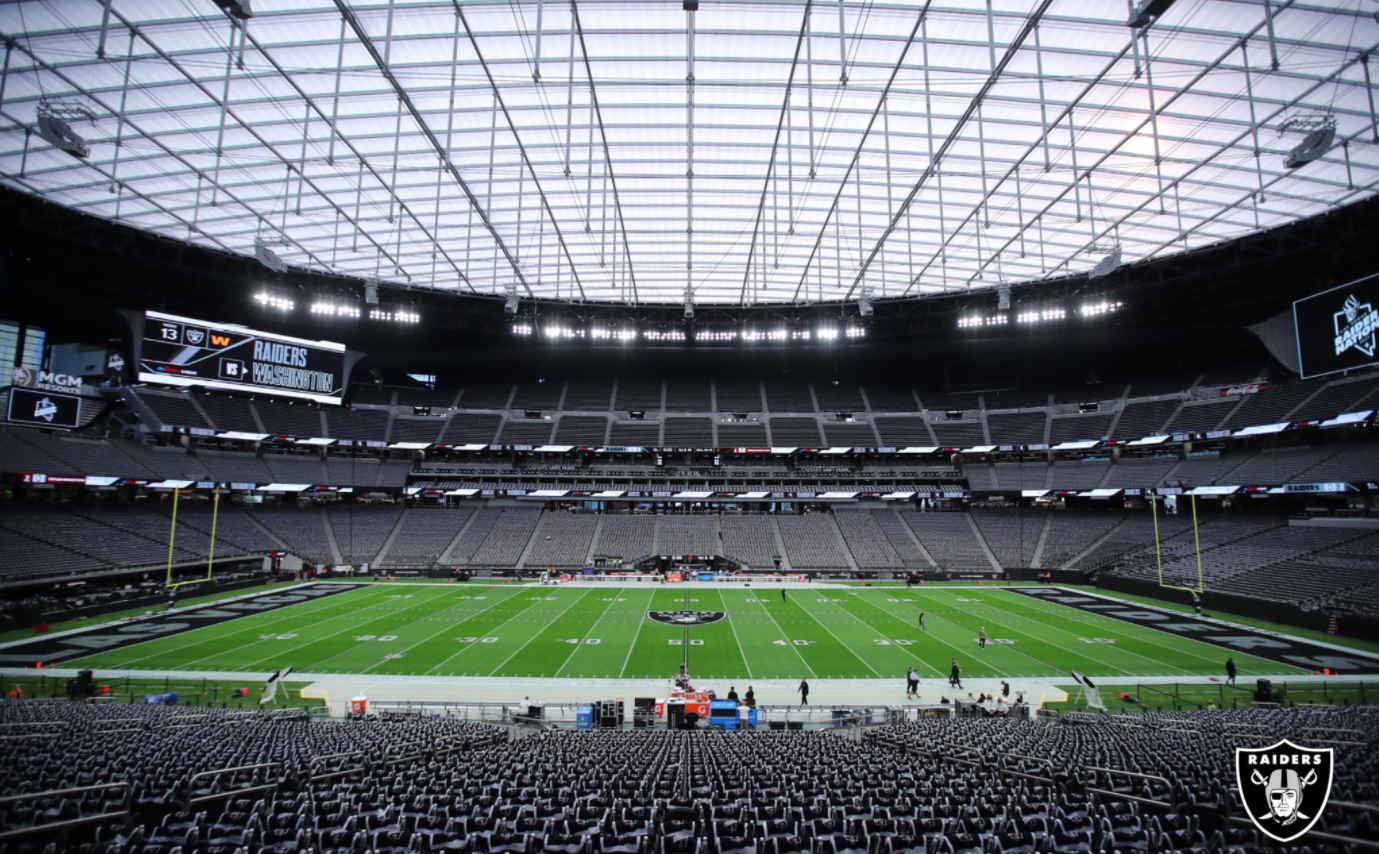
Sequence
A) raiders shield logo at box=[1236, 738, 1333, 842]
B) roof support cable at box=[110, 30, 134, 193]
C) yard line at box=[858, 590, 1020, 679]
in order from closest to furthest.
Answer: raiders shield logo at box=[1236, 738, 1333, 842] < roof support cable at box=[110, 30, 134, 193] < yard line at box=[858, 590, 1020, 679]

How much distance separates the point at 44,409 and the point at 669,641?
47.9m

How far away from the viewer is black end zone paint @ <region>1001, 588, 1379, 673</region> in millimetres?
22859

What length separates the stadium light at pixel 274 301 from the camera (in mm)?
43969

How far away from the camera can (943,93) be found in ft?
74.3

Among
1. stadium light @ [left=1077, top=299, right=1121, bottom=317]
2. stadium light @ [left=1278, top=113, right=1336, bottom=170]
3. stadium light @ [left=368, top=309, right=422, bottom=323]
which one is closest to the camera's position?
stadium light @ [left=1278, top=113, right=1336, bottom=170]

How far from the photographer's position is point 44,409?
135ft

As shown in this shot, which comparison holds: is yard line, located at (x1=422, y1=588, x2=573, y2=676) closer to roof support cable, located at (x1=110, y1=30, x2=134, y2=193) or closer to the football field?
the football field

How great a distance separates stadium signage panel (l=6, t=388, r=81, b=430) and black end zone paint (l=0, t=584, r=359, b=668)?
21086mm

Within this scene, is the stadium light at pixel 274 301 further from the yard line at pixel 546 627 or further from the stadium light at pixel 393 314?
the yard line at pixel 546 627

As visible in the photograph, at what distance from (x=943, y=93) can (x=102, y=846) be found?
28425 mm

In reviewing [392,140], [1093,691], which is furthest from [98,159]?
[1093,691]

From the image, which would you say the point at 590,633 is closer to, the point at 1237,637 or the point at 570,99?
the point at 570,99

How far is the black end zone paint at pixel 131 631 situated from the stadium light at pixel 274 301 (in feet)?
71.7

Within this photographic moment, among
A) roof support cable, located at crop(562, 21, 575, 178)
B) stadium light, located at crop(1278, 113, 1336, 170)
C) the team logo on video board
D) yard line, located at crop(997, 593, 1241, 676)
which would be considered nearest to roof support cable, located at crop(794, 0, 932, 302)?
roof support cable, located at crop(562, 21, 575, 178)
